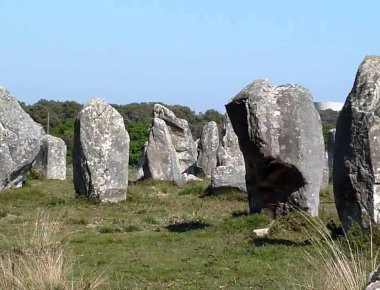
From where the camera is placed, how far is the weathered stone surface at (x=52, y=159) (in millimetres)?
32406

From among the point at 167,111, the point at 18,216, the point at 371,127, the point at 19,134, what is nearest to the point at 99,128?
the point at 19,134

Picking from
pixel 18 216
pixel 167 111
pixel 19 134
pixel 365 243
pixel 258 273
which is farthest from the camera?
pixel 167 111

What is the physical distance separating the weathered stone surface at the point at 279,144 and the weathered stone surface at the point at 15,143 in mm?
8699

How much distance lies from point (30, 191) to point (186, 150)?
14.3 meters

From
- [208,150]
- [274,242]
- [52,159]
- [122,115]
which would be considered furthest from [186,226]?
[122,115]

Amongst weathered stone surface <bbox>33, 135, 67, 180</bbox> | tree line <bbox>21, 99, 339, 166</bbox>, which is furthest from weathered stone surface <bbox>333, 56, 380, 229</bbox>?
tree line <bbox>21, 99, 339, 166</bbox>

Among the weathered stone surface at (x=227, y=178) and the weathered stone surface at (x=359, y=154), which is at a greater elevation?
the weathered stone surface at (x=359, y=154)

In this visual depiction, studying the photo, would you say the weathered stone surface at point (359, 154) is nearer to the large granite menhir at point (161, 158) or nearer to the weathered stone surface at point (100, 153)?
the weathered stone surface at point (100, 153)

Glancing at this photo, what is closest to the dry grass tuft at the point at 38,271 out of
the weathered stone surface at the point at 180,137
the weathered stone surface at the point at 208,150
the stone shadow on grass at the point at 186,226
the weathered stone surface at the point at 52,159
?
the stone shadow on grass at the point at 186,226

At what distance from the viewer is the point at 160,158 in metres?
29.7

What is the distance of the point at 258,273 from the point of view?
36.0ft

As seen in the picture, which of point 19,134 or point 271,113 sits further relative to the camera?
point 19,134

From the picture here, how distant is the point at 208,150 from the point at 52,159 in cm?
641

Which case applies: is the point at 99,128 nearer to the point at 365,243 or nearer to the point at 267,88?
the point at 267,88
